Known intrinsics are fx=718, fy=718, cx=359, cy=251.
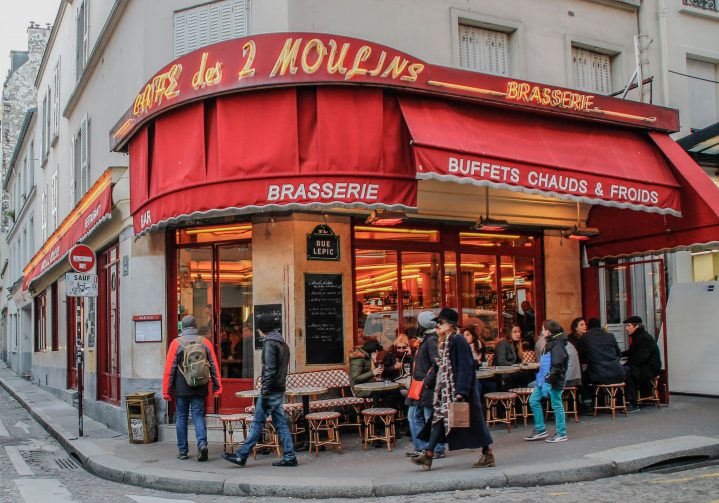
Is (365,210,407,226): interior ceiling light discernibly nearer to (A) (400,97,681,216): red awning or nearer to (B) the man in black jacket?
(A) (400,97,681,216): red awning

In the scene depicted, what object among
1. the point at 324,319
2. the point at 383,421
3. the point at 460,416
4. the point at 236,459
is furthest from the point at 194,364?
the point at 460,416

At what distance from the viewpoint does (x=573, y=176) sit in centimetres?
1052

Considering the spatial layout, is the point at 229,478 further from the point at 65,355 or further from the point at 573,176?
the point at 65,355

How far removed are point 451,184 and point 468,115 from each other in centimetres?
186

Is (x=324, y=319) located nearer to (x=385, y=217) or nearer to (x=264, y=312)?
(x=264, y=312)

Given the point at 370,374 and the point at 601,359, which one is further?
the point at 601,359

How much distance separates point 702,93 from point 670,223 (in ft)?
16.5

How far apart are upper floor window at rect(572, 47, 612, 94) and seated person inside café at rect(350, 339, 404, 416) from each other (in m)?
6.96

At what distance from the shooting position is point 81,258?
39.4 feet

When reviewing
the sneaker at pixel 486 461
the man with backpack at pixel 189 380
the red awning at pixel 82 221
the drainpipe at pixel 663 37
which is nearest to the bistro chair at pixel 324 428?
the man with backpack at pixel 189 380

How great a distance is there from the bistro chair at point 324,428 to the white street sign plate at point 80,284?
184 inches

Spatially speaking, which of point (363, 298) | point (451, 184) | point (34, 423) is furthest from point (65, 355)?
point (451, 184)

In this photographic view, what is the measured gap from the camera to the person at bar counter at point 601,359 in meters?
11.3

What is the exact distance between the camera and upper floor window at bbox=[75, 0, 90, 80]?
1661cm
